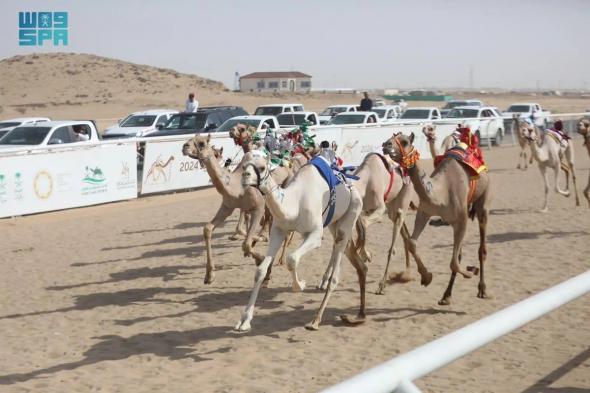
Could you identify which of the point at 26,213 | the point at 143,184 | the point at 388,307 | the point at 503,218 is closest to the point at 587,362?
the point at 388,307

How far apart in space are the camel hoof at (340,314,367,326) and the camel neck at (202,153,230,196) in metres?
2.94

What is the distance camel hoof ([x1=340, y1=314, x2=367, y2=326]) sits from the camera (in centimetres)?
882

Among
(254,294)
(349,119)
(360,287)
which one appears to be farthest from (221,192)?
(349,119)

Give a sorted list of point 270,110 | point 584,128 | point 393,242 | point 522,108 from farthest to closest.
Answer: point 522,108
point 270,110
point 584,128
point 393,242

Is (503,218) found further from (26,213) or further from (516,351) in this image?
(26,213)

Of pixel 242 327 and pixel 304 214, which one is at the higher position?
pixel 304 214

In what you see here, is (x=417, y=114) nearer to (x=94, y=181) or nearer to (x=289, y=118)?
(x=289, y=118)

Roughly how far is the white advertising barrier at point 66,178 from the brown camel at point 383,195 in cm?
926

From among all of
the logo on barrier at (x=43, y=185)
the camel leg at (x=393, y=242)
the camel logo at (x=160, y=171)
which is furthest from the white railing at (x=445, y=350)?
the camel logo at (x=160, y=171)

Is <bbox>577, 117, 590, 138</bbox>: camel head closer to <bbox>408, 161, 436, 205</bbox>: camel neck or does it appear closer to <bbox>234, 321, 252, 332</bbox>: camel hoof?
<bbox>408, 161, 436, 205</bbox>: camel neck

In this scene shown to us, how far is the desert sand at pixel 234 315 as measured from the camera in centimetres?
717

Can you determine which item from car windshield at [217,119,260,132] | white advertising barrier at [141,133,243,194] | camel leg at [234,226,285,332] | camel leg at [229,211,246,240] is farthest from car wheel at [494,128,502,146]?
camel leg at [234,226,285,332]

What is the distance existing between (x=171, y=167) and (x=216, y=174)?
10792mm

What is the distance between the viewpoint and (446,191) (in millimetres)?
9648
